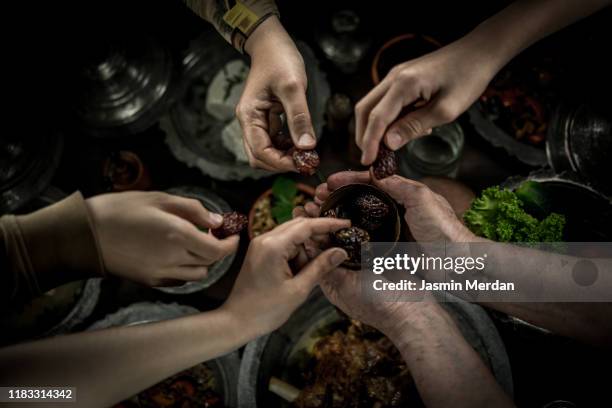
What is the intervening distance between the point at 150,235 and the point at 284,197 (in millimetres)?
953

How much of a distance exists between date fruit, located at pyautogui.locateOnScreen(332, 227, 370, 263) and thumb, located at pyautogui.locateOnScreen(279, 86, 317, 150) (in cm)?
43

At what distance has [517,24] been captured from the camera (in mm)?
2088

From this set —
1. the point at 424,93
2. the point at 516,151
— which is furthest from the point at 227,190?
the point at 516,151

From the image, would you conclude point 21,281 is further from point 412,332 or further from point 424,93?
point 424,93

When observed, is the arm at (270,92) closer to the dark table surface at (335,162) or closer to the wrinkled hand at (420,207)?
the wrinkled hand at (420,207)

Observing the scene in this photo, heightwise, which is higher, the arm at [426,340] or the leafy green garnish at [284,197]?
the leafy green garnish at [284,197]

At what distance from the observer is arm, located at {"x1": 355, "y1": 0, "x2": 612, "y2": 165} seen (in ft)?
6.40

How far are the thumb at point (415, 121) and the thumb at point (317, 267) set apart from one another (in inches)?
22.5

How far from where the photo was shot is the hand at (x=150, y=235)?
5.77ft

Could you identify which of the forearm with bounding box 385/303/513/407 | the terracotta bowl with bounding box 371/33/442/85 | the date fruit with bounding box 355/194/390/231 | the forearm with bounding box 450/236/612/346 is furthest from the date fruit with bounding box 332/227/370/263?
the terracotta bowl with bounding box 371/33/442/85

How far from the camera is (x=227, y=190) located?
2.90m

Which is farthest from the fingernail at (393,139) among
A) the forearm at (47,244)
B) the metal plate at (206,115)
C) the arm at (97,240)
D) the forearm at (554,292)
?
the forearm at (47,244)

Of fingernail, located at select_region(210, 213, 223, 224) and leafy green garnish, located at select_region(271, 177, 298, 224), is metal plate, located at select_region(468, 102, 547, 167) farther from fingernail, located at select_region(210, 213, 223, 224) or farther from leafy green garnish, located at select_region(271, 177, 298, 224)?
fingernail, located at select_region(210, 213, 223, 224)

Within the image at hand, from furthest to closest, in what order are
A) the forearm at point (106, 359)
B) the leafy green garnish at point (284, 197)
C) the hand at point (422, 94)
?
the leafy green garnish at point (284, 197) → the hand at point (422, 94) → the forearm at point (106, 359)
